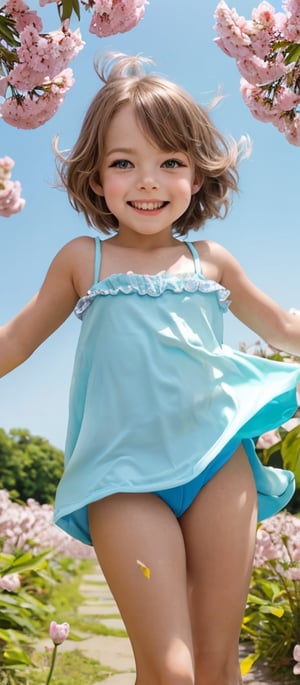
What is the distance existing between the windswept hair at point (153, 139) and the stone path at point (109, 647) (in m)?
2.35

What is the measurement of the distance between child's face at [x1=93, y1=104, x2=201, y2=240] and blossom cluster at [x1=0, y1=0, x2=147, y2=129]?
0.43 meters

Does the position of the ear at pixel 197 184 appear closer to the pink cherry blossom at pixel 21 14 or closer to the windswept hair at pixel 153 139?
the windswept hair at pixel 153 139

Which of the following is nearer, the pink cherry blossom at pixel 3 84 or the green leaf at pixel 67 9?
the green leaf at pixel 67 9

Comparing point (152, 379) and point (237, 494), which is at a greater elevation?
point (152, 379)

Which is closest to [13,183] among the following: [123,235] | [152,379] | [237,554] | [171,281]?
[123,235]

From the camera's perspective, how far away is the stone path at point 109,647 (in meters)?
4.23

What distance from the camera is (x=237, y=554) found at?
213 cm

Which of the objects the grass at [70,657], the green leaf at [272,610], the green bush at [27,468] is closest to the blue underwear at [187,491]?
the green leaf at [272,610]

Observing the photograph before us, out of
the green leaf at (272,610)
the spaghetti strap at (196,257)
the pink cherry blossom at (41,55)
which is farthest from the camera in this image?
the green leaf at (272,610)

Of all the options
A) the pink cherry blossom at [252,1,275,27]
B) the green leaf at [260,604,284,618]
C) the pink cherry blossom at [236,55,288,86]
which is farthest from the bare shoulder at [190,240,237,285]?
the green leaf at [260,604,284,618]

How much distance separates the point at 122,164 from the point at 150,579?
1.03 m

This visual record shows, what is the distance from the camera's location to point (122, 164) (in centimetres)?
235

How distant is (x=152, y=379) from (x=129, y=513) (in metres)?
0.33

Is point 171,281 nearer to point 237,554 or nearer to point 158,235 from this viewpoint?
point 158,235
